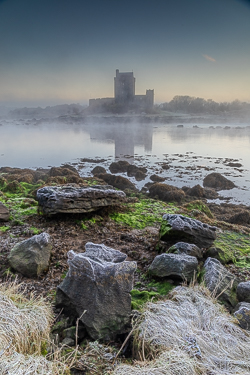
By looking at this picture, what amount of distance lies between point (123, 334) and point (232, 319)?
1.28m

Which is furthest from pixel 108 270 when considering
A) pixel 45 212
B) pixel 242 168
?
pixel 242 168

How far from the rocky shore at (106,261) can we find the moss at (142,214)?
30 mm

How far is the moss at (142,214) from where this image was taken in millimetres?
6766

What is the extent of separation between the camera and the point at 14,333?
2.63m

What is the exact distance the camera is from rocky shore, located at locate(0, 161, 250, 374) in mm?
3004

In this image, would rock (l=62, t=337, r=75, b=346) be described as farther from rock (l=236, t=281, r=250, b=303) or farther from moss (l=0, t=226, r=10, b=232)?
moss (l=0, t=226, r=10, b=232)

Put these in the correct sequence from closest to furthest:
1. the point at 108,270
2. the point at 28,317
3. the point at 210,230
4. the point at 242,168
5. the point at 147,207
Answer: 1. the point at 28,317
2. the point at 108,270
3. the point at 210,230
4. the point at 147,207
5. the point at 242,168

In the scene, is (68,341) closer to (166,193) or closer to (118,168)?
(166,193)

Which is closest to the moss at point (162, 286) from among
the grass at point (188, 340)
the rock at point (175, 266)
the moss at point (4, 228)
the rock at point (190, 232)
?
the rock at point (175, 266)

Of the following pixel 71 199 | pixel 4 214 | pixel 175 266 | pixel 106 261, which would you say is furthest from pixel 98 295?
pixel 4 214

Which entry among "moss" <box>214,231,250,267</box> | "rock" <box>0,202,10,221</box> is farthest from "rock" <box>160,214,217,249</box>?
"rock" <box>0,202,10,221</box>

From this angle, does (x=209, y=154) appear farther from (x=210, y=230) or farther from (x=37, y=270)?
(x=37, y=270)

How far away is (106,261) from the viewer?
3611 mm

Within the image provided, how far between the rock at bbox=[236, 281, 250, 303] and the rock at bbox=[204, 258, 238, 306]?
8cm
